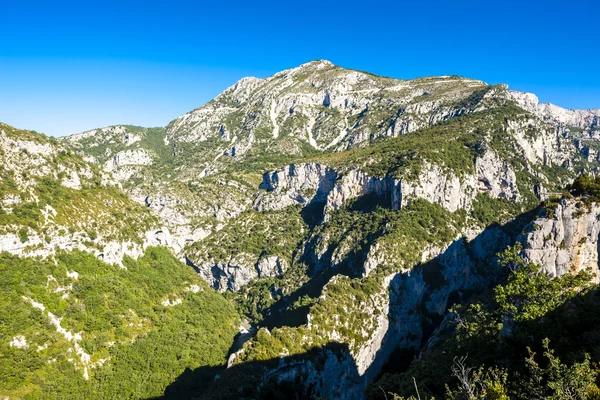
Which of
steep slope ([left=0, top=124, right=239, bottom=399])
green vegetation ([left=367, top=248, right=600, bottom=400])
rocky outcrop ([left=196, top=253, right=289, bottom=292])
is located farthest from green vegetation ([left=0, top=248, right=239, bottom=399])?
green vegetation ([left=367, top=248, right=600, bottom=400])

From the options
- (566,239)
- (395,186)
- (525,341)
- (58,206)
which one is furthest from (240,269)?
(525,341)

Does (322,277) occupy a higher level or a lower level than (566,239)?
lower

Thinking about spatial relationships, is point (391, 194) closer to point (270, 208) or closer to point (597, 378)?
point (270, 208)

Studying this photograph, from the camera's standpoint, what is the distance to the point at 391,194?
138 metres

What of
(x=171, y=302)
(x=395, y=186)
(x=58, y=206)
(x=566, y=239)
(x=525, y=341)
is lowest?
(x=171, y=302)

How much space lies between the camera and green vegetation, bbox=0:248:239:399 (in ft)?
223

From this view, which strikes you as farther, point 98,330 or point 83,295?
point 83,295

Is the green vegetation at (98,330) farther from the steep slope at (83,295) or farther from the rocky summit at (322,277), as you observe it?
the rocky summit at (322,277)

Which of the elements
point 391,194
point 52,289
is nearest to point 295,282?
point 391,194

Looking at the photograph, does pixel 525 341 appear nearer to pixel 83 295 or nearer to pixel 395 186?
pixel 83 295

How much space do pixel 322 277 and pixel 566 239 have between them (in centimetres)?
7637

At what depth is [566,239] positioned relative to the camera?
80.5 m

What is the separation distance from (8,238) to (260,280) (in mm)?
92096

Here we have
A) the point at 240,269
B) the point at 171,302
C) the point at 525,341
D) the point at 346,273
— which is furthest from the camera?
the point at 240,269
